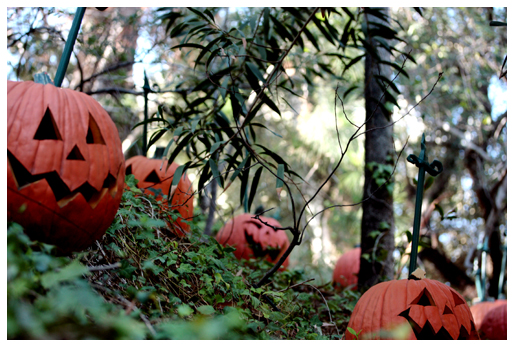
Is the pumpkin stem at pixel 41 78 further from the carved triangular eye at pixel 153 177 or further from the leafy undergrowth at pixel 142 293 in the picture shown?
the carved triangular eye at pixel 153 177

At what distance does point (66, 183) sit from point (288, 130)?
642 cm

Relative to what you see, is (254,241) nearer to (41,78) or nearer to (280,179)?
(280,179)

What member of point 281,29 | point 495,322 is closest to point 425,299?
point 281,29

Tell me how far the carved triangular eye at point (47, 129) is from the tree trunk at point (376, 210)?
1.90 metres

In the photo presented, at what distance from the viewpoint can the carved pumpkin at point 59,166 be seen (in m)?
1.18

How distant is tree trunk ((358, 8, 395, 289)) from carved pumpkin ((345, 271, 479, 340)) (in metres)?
0.88

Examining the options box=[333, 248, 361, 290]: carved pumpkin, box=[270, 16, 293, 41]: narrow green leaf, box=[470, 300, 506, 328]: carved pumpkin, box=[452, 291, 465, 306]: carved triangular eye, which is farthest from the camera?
box=[333, 248, 361, 290]: carved pumpkin

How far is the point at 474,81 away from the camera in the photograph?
19.5ft

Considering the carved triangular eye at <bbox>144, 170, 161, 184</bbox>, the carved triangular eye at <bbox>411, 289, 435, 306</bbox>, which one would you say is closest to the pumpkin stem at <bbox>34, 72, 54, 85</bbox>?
the carved triangular eye at <bbox>144, 170, 161, 184</bbox>

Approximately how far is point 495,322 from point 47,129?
3.39 meters

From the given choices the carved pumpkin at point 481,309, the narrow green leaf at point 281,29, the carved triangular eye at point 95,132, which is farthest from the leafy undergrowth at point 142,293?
the carved pumpkin at point 481,309

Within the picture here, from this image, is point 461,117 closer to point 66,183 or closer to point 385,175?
point 385,175

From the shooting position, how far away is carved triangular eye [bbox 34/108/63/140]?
1.26 m

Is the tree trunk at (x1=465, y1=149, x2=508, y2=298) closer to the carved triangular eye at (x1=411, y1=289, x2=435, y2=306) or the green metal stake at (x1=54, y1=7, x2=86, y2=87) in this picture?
the carved triangular eye at (x1=411, y1=289, x2=435, y2=306)
